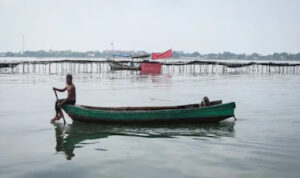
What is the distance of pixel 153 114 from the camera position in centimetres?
1427

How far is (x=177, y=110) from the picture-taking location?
1436 cm

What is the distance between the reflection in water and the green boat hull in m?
0.25

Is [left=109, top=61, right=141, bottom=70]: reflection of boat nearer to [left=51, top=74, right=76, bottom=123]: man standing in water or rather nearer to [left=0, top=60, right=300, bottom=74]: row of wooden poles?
[left=0, top=60, right=300, bottom=74]: row of wooden poles

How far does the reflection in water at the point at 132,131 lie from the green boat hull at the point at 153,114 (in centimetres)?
25

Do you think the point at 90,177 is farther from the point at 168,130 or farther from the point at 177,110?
the point at 177,110

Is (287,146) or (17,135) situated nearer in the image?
(287,146)

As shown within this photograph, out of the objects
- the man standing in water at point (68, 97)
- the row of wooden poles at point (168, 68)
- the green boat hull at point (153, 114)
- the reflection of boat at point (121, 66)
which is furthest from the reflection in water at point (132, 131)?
the reflection of boat at point (121, 66)

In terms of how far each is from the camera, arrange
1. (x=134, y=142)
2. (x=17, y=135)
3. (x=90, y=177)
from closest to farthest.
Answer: (x=90, y=177)
(x=134, y=142)
(x=17, y=135)

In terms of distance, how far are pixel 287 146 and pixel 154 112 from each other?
528cm

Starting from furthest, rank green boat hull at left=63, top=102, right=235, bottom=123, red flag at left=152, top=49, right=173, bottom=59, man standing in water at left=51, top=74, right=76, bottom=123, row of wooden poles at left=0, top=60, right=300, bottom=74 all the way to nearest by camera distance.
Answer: red flag at left=152, top=49, right=173, bottom=59 → row of wooden poles at left=0, top=60, right=300, bottom=74 → green boat hull at left=63, top=102, right=235, bottom=123 → man standing in water at left=51, top=74, right=76, bottom=123

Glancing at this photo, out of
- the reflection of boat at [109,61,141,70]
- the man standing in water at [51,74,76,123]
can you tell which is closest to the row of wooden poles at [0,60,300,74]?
the reflection of boat at [109,61,141,70]

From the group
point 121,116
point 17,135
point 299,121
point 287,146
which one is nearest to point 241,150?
point 287,146

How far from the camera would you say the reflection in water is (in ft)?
40.9

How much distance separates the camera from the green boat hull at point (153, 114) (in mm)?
14289
